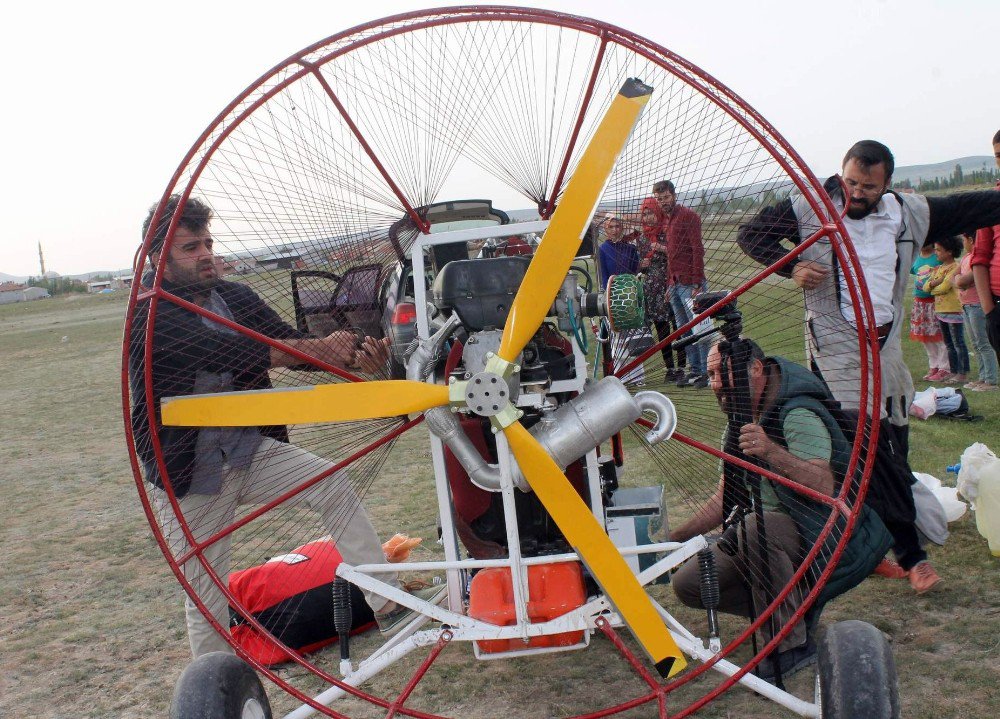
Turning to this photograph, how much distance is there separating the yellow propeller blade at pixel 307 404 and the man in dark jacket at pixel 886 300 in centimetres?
218

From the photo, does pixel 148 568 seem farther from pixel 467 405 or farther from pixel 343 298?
pixel 467 405

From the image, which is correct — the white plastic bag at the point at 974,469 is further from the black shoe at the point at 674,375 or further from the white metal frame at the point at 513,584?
the white metal frame at the point at 513,584

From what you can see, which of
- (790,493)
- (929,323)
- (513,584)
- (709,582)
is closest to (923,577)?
(790,493)

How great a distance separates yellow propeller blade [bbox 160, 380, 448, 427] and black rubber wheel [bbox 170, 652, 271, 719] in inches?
34.4

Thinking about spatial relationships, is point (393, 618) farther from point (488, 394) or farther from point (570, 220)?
point (570, 220)

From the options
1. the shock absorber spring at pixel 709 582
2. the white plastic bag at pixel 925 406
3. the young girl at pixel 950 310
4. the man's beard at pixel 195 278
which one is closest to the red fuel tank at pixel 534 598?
the shock absorber spring at pixel 709 582

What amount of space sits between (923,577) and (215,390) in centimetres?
346

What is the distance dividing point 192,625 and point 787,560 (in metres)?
2.62

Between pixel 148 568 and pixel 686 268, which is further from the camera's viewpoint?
pixel 148 568

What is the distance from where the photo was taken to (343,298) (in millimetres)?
3775

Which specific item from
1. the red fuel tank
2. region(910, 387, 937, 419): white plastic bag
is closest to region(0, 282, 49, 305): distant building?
region(910, 387, 937, 419): white plastic bag

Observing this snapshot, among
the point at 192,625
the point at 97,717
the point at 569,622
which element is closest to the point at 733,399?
the point at 569,622

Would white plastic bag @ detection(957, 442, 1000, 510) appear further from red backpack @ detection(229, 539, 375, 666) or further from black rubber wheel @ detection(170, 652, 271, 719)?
black rubber wheel @ detection(170, 652, 271, 719)

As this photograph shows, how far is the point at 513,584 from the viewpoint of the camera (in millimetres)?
3424
